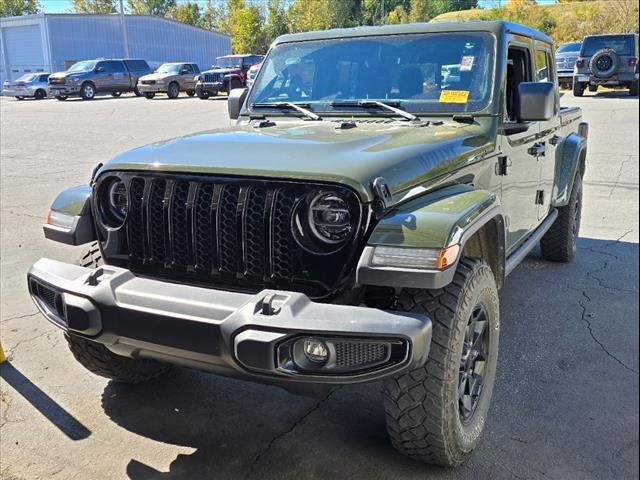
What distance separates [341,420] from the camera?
10.7ft

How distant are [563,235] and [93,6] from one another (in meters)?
73.8

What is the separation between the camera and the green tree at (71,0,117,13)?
6938 centimetres

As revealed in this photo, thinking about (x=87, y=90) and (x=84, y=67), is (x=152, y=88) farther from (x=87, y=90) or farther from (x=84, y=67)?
(x=84, y=67)

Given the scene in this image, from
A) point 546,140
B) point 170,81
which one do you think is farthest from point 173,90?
point 546,140

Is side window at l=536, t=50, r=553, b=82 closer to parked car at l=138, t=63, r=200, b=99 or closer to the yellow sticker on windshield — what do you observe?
the yellow sticker on windshield

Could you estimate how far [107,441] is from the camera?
10.3ft

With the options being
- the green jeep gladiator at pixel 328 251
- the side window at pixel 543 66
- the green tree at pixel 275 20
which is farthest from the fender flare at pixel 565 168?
the green tree at pixel 275 20

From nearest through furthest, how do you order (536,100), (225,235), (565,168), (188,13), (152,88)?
(225,235)
(536,100)
(565,168)
(152,88)
(188,13)

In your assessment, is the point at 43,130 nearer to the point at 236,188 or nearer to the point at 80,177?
the point at 80,177

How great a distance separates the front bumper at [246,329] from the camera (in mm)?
2215

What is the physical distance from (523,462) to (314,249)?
1.38m

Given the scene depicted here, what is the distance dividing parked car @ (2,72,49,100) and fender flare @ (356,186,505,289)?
31927mm

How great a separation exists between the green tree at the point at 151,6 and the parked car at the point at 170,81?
160ft

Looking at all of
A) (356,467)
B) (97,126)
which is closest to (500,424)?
(356,467)
